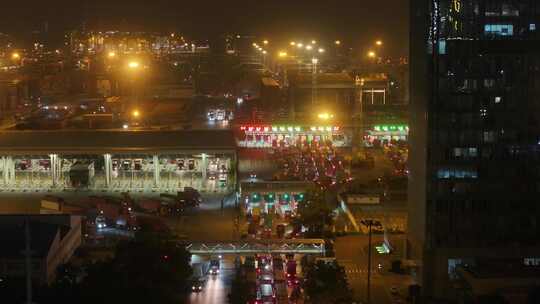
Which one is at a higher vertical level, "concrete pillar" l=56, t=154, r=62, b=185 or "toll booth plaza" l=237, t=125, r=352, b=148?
"toll booth plaza" l=237, t=125, r=352, b=148

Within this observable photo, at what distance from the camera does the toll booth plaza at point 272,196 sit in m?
10.0

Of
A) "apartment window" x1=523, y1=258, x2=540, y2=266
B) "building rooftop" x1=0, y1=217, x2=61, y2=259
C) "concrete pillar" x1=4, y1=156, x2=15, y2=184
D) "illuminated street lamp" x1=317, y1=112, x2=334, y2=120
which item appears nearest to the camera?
"building rooftop" x1=0, y1=217, x2=61, y2=259

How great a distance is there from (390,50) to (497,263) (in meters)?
23.9

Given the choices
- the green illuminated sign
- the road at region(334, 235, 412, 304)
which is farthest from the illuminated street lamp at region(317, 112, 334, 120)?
the road at region(334, 235, 412, 304)

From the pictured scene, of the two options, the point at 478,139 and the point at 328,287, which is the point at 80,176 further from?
the point at 478,139

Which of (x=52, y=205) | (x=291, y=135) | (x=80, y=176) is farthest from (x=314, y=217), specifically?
(x=291, y=135)

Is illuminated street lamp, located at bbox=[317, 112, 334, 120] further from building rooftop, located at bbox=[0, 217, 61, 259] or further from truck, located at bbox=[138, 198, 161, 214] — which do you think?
building rooftop, located at bbox=[0, 217, 61, 259]

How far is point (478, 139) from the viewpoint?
7.11 meters

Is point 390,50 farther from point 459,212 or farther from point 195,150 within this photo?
point 459,212

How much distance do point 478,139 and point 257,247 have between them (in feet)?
7.84

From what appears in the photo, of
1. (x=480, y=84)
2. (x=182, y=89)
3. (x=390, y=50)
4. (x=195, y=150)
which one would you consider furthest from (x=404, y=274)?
(x=390, y=50)

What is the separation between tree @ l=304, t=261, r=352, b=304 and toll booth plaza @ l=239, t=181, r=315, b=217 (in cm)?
331

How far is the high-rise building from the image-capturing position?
707 cm

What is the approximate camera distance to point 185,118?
57.2 ft
